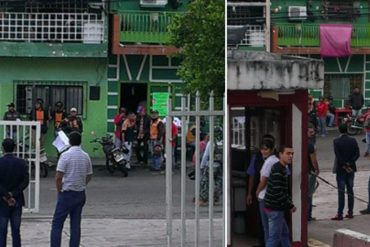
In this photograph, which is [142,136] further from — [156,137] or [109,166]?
[109,166]

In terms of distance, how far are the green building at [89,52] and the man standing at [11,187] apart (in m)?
7.77

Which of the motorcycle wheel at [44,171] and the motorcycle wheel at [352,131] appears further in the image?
the motorcycle wheel at [44,171]

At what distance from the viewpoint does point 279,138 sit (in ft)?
5.58

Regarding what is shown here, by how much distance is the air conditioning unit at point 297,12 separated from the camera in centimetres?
173

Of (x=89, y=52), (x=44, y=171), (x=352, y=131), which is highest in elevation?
(x=89, y=52)

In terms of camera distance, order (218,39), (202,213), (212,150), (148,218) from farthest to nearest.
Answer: (148,218)
(202,213)
(218,39)
(212,150)

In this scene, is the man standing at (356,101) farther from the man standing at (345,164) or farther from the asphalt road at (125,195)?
the asphalt road at (125,195)

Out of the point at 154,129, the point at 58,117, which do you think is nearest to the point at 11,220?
the point at 154,129

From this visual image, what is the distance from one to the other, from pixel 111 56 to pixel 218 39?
442 inches

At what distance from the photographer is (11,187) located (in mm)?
6105

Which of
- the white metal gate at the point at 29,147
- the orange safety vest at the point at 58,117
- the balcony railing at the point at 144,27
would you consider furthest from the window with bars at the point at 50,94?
the white metal gate at the point at 29,147

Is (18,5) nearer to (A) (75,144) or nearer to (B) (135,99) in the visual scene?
(B) (135,99)

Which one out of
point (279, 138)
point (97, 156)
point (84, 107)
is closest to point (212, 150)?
point (279, 138)

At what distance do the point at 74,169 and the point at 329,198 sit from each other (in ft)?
13.8
